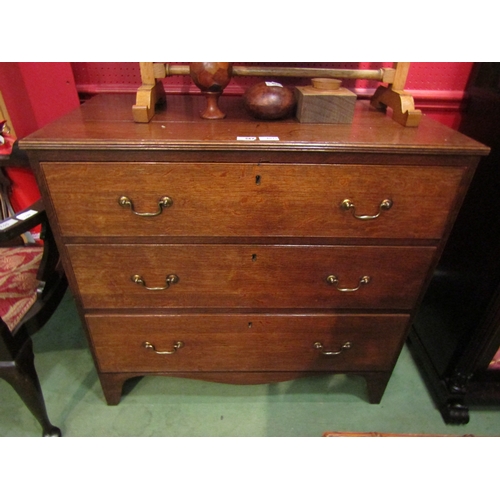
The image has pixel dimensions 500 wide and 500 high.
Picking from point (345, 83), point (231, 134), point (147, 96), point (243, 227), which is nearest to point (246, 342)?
point (243, 227)

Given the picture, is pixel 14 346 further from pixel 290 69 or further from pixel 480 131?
→ pixel 480 131

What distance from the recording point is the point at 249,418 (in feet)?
4.20

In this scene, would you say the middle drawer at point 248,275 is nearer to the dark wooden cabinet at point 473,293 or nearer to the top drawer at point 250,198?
the top drawer at point 250,198

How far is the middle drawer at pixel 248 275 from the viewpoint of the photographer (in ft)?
3.12

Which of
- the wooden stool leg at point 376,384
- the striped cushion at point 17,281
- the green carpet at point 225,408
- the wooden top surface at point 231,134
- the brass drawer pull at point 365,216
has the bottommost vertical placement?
the green carpet at point 225,408

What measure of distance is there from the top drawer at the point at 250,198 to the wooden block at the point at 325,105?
0.61 ft

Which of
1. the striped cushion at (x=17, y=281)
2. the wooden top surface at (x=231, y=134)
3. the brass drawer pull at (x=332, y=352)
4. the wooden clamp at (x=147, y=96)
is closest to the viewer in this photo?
the wooden top surface at (x=231, y=134)

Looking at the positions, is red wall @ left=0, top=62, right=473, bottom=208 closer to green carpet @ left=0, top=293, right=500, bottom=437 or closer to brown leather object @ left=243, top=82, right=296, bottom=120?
brown leather object @ left=243, top=82, right=296, bottom=120

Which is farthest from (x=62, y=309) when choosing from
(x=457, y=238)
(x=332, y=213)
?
(x=457, y=238)

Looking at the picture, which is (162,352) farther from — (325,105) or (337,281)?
(325,105)

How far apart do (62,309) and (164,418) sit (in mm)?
769

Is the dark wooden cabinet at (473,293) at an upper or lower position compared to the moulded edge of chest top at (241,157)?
lower

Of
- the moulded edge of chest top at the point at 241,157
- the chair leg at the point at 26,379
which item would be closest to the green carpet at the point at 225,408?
the chair leg at the point at 26,379

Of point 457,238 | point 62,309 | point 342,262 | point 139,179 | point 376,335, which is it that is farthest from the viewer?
point 62,309
